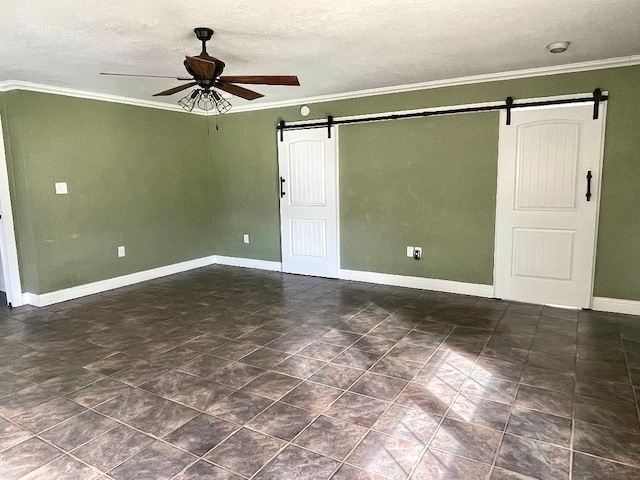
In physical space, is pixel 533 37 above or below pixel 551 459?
above

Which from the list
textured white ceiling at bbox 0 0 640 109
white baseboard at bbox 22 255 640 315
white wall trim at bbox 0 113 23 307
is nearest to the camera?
textured white ceiling at bbox 0 0 640 109

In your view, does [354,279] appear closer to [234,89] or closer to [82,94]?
[234,89]

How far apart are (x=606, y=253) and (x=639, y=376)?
160cm

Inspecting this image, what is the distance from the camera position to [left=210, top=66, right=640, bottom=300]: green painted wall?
3922mm

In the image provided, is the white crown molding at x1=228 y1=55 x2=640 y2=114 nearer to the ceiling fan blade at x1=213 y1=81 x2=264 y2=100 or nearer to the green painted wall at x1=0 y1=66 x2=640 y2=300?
the green painted wall at x1=0 y1=66 x2=640 y2=300

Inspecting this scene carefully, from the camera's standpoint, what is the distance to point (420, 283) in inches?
198

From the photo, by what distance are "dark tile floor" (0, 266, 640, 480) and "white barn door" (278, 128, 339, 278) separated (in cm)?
135

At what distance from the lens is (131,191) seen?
17.8 ft

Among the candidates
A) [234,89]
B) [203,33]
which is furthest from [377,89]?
[203,33]

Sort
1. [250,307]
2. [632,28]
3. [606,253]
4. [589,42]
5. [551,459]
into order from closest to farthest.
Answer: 1. [551,459]
2. [632,28]
3. [589,42]
4. [606,253]
5. [250,307]

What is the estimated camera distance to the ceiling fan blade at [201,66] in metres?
2.74

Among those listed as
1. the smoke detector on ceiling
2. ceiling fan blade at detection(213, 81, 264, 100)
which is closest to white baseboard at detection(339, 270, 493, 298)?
the smoke detector on ceiling

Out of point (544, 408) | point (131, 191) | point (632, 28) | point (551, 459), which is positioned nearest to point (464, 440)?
point (551, 459)

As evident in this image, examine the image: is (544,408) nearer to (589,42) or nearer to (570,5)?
(570,5)
